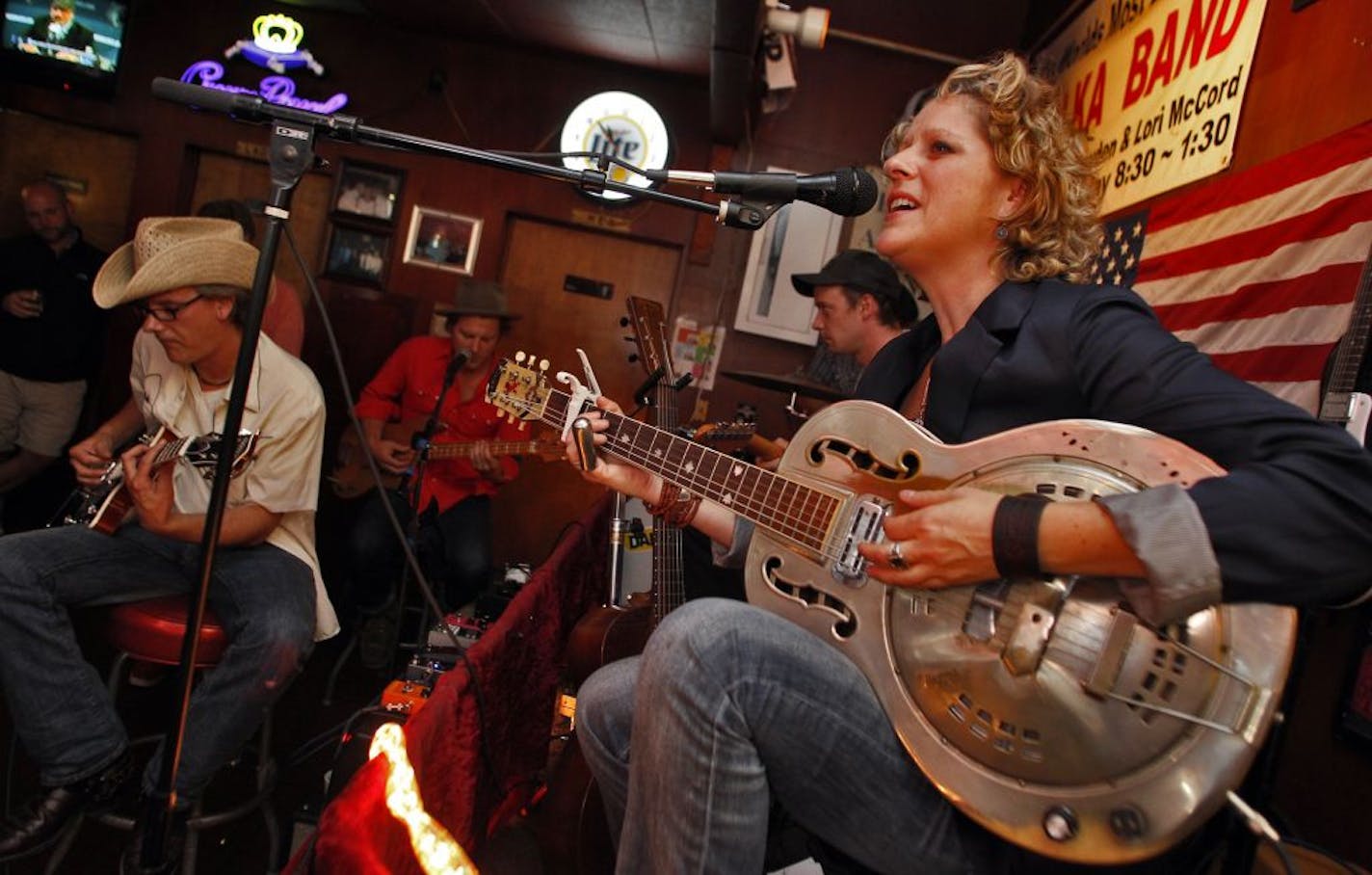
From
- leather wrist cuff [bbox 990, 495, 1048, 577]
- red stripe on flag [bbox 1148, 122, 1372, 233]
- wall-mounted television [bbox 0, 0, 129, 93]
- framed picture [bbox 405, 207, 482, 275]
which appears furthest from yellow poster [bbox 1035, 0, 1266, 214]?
wall-mounted television [bbox 0, 0, 129, 93]

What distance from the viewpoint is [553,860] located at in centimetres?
228

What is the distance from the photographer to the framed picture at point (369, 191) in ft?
18.8

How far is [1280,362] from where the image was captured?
7.91 ft

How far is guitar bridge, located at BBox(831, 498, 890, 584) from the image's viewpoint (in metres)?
1.49

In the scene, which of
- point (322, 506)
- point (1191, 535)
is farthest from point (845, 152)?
point (1191, 535)

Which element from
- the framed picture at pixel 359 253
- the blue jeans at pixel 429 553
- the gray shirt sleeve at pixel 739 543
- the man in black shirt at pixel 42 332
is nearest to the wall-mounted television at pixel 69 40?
the man in black shirt at pixel 42 332

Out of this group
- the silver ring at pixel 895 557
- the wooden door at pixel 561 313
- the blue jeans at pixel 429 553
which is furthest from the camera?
the wooden door at pixel 561 313

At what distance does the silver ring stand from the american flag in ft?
5.20

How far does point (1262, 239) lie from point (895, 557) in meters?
1.99

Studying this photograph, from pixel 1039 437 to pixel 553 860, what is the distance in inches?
68.7

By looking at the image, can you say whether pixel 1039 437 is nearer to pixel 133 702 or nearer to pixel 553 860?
pixel 553 860

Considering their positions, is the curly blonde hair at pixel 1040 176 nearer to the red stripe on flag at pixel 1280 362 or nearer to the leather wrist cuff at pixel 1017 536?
the leather wrist cuff at pixel 1017 536

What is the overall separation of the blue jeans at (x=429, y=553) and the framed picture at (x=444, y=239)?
1.93 meters

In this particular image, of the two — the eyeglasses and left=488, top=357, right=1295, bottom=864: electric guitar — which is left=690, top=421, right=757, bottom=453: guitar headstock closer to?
the eyeglasses
